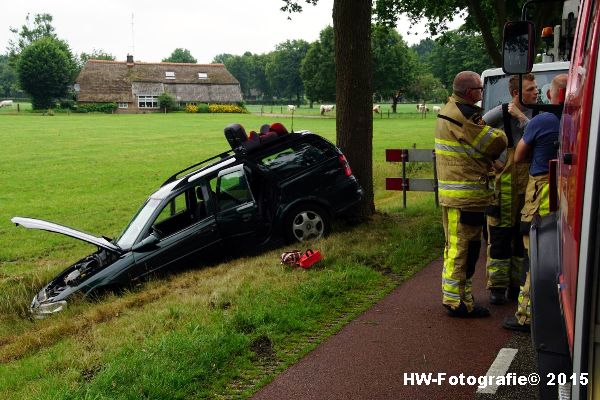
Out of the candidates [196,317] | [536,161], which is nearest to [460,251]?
[536,161]

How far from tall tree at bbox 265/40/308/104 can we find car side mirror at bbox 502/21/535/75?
12692 cm

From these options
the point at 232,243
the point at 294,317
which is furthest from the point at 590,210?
the point at 232,243

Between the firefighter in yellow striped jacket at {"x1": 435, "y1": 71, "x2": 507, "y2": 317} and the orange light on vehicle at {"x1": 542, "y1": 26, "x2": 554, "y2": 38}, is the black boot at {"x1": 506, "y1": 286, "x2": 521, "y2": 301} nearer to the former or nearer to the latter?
the firefighter in yellow striped jacket at {"x1": 435, "y1": 71, "x2": 507, "y2": 317}

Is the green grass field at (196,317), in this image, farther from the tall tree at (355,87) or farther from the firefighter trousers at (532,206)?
the firefighter trousers at (532,206)

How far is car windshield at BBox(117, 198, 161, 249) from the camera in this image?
9.32 m

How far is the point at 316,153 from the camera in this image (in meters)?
10.5

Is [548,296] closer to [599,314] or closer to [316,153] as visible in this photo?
[599,314]

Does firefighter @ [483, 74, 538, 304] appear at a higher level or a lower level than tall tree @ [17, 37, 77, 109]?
lower

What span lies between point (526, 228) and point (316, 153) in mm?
5241

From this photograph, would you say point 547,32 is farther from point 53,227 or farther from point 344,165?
point 53,227

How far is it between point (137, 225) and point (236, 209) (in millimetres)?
1392

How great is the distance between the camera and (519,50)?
14.5 feet

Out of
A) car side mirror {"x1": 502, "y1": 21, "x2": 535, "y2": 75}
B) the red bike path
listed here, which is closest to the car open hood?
the red bike path

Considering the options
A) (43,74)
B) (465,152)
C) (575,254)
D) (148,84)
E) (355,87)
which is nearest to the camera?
(575,254)
